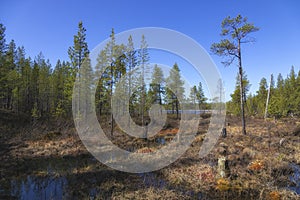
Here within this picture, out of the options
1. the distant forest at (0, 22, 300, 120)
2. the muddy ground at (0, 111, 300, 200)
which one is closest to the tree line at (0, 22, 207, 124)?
the distant forest at (0, 22, 300, 120)

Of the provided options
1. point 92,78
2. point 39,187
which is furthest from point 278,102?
point 39,187

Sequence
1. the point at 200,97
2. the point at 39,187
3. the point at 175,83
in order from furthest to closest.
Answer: the point at 200,97 → the point at 175,83 → the point at 39,187

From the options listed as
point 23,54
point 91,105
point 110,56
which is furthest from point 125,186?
point 23,54

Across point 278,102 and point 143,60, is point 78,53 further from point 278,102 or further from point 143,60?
point 278,102

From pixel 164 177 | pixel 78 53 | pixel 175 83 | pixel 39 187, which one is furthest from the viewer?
pixel 175 83

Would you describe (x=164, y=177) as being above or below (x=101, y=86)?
below

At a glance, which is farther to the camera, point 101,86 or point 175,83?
point 175,83

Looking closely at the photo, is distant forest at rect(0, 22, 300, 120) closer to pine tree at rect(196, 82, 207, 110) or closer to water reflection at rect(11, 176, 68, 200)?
pine tree at rect(196, 82, 207, 110)

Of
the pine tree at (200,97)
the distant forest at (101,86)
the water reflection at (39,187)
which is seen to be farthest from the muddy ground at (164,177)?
the pine tree at (200,97)

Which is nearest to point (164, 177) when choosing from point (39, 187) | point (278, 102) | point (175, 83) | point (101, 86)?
point (39, 187)

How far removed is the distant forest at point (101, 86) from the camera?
20.7 m

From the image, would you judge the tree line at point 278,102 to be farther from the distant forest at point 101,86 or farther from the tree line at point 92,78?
the tree line at point 92,78

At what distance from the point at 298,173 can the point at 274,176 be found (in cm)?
149

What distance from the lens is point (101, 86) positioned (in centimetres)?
2583
